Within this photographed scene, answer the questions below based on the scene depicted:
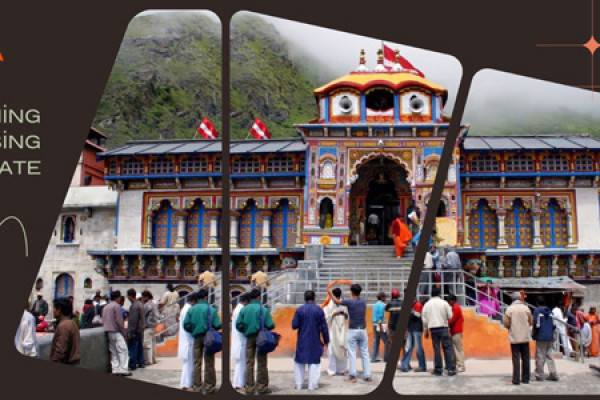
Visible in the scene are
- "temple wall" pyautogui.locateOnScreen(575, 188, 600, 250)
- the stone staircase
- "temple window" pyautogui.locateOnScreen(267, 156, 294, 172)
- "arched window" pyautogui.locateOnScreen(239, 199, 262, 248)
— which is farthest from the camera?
"temple window" pyautogui.locateOnScreen(267, 156, 294, 172)

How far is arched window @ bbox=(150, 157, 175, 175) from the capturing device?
2152 cm

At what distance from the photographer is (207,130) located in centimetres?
1426

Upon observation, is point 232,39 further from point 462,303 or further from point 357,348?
point 462,303

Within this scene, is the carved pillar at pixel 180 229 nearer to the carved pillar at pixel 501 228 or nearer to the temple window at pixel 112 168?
the temple window at pixel 112 168

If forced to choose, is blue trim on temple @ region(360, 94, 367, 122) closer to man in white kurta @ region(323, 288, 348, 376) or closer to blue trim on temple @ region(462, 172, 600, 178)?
blue trim on temple @ region(462, 172, 600, 178)

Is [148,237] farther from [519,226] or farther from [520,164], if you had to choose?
[520,164]

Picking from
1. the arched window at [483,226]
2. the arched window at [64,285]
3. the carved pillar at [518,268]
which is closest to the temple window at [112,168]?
the arched window at [64,285]

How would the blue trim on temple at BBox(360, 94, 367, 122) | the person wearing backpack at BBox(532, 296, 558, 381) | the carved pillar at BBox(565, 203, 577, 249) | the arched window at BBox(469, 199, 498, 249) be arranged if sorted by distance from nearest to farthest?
the person wearing backpack at BBox(532, 296, 558, 381) < the carved pillar at BBox(565, 203, 577, 249) < the blue trim on temple at BBox(360, 94, 367, 122) < the arched window at BBox(469, 199, 498, 249)

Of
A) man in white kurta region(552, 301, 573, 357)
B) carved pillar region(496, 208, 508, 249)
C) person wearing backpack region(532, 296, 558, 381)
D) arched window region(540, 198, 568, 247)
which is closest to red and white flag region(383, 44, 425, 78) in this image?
person wearing backpack region(532, 296, 558, 381)

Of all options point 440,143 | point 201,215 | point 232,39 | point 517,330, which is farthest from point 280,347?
point 440,143

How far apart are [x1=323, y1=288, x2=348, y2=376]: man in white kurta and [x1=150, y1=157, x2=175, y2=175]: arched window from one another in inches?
412

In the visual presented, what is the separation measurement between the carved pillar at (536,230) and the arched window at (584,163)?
1.79 meters

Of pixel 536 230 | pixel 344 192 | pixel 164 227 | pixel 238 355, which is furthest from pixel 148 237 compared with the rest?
pixel 536 230

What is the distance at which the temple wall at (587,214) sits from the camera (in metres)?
17.6
